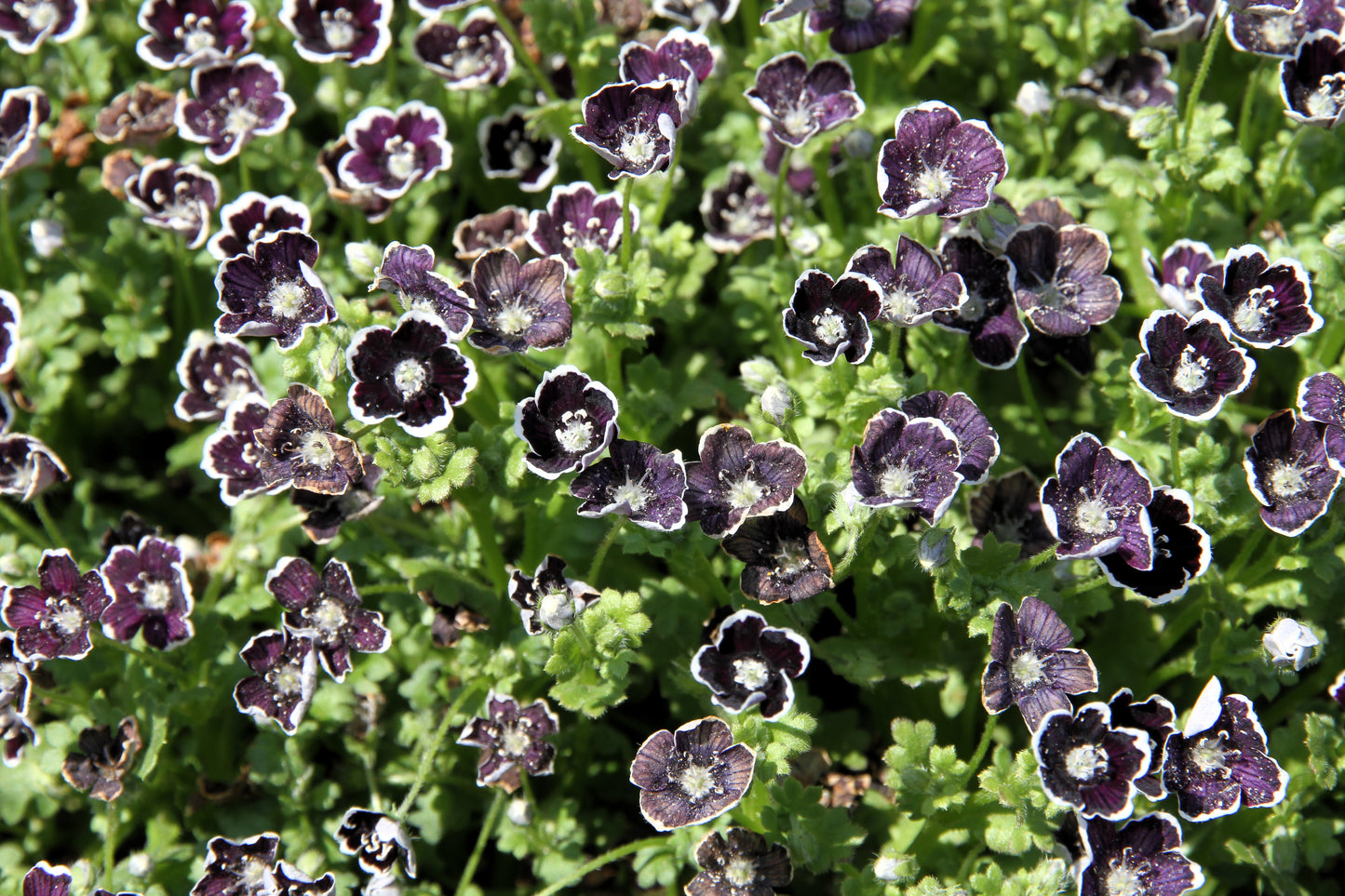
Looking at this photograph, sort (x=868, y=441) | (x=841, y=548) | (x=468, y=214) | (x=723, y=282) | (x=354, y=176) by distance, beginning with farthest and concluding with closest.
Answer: (x=468, y=214), (x=723, y=282), (x=354, y=176), (x=841, y=548), (x=868, y=441)

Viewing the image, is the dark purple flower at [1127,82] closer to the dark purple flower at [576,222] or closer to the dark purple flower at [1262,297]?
the dark purple flower at [1262,297]

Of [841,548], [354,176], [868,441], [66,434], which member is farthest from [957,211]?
[66,434]

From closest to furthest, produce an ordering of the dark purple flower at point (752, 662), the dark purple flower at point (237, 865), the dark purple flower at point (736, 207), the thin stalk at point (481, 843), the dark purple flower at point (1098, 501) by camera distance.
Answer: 1. the dark purple flower at point (1098, 501)
2. the dark purple flower at point (752, 662)
3. the dark purple flower at point (237, 865)
4. the thin stalk at point (481, 843)
5. the dark purple flower at point (736, 207)

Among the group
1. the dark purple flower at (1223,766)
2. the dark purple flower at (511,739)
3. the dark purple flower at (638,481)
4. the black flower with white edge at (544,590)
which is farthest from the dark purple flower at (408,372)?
the dark purple flower at (1223,766)

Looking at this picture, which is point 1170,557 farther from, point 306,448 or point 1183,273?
point 306,448

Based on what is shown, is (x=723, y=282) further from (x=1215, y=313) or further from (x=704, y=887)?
(x=704, y=887)

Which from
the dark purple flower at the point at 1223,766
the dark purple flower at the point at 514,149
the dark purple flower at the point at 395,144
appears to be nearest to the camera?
the dark purple flower at the point at 1223,766

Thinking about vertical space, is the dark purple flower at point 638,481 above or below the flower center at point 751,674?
above
